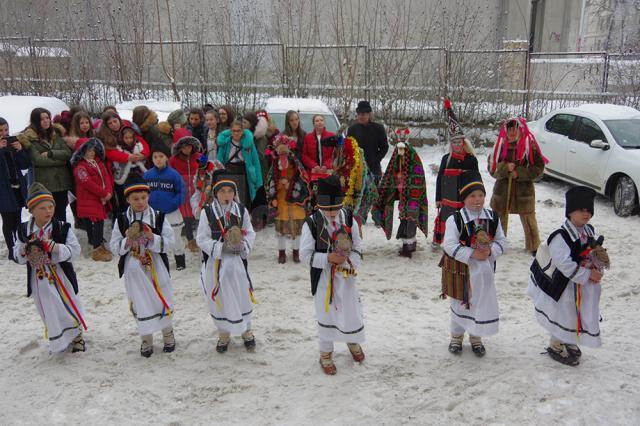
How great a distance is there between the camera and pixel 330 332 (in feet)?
15.0

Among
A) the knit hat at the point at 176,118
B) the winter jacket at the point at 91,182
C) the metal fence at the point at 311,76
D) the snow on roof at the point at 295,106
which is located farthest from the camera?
the metal fence at the point at 311,76

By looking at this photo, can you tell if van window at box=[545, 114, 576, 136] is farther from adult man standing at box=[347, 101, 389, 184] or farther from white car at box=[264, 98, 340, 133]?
adult man standing at box=[347, 101, 389, 184]

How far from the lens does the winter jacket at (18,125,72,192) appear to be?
23.2ft

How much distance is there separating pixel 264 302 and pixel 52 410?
2447 mm

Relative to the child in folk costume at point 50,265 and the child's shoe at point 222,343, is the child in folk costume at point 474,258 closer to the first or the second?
the child's shoe at point 222,343

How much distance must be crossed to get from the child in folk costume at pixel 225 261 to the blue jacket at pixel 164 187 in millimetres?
1942

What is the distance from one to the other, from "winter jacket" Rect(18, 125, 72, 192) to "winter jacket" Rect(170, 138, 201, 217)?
1.39 m

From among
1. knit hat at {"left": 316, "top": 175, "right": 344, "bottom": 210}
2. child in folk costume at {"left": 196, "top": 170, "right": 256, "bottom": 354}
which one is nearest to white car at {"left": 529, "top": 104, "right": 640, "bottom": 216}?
knit hat at {"left": 316, "top": 175, "right": 344, "bottom": 210}

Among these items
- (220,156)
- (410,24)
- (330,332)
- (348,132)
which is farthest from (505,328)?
(410,24)

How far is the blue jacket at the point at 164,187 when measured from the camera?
6.65 m

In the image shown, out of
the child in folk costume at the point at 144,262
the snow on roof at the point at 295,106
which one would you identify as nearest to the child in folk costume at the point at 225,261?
the child in folk costume at the point at 144,262

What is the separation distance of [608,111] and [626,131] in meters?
0.72

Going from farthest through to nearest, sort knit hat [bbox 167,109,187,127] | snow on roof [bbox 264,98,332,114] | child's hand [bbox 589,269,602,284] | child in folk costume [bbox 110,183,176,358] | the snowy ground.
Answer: snow on roof [bbox 264,98,332,114] < knit hat [bbox 167,109,187,127] < child in folk costume [bbox 110,183,176,358] < child's hand [bbox 589,269,602,284] < the snowy ground

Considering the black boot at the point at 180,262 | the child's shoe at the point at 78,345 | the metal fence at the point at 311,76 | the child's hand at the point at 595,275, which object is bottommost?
the child's shoe at the point at 78,345
